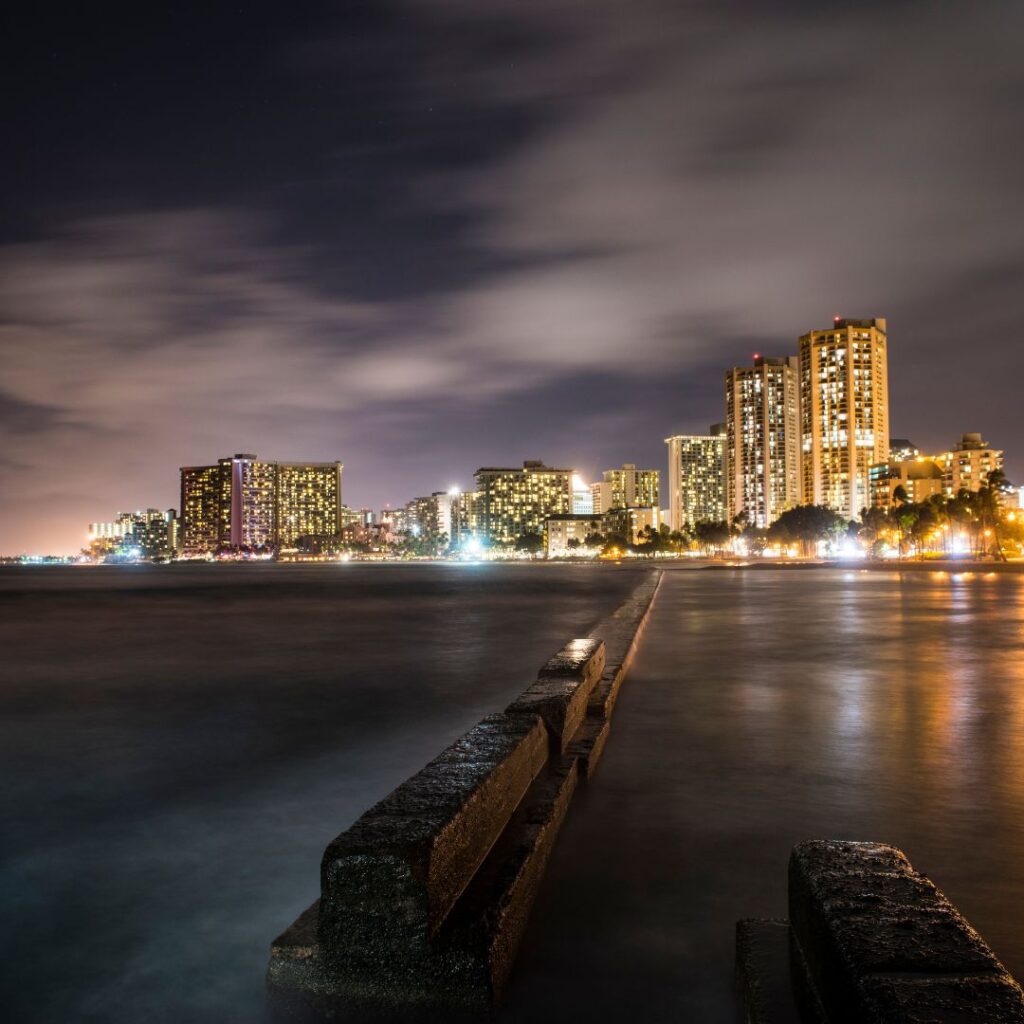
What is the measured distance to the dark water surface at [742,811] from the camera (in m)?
3.89

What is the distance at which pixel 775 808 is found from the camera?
621cm

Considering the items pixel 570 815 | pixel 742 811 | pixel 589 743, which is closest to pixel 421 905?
pixel 570 815

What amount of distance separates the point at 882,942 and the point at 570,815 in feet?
12.6

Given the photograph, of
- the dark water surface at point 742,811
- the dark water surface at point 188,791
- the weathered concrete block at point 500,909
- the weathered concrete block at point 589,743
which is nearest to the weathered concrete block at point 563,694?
the weathered concrete block at point 589,743

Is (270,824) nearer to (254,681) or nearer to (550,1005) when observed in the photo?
(550,1005)

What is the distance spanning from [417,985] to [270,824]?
362 centimetres

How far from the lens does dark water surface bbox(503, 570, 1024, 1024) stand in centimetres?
389

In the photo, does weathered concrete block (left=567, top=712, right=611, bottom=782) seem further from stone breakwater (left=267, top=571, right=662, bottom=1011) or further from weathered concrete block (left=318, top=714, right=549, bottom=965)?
weathered concrete block (left=318, top=714, right=549, bottom=965)

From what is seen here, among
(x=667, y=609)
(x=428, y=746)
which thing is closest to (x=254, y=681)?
(x=428, y=746)

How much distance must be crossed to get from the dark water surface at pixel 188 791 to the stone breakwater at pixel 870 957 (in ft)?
7.42

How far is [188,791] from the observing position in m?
7.49

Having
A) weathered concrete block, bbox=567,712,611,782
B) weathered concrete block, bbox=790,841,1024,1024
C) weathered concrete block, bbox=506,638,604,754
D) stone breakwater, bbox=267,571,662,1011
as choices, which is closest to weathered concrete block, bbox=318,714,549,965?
stone breakwater, bbox=267,571,662,1011

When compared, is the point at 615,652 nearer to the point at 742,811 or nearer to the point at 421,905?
the point at 742,811

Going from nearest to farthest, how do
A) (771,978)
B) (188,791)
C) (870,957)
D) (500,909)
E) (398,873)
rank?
(870,957) → (398,873) → (771,978) → (500,909) → (188,791)
